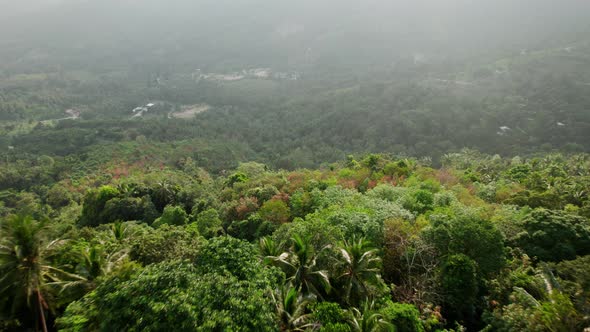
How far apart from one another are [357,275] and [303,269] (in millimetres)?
3409

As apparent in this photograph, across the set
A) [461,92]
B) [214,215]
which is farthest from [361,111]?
[214,215]

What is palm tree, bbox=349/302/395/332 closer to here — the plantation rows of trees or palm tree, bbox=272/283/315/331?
the plantation rows of trees

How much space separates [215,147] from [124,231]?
344 feet

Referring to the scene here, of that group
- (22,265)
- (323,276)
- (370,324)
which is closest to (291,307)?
(323,276)

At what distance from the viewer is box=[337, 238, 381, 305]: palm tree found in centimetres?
2023

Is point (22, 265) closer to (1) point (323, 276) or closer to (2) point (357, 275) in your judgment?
(1) point (323, 276)

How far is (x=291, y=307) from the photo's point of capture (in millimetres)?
17438

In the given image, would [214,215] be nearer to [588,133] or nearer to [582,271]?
[582,271]

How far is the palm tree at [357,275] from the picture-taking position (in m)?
20.2

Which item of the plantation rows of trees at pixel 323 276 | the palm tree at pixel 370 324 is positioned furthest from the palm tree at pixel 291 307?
the palm tree at pixel 370 324

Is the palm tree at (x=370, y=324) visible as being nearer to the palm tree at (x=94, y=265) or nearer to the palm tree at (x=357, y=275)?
the palm tree at (x=357, y=275)

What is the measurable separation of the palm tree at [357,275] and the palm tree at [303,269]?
1.48 meters

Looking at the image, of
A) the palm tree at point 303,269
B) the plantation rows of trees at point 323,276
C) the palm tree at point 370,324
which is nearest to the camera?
the plantation rows of trees at point 323,276

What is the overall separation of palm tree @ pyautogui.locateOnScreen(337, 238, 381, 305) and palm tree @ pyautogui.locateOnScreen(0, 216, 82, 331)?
1704cm
